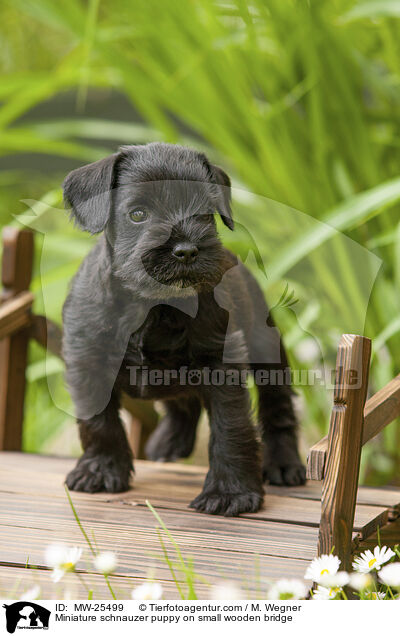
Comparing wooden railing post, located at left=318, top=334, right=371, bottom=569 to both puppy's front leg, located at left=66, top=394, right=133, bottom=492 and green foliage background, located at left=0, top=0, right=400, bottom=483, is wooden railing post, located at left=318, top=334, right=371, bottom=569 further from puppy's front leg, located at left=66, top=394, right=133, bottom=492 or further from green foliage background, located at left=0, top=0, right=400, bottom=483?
green foliage background, located at left=0, top=0, right=400, bottom=483

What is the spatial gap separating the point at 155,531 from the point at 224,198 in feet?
2.24

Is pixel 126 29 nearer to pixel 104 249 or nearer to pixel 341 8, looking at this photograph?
pixel 341 8

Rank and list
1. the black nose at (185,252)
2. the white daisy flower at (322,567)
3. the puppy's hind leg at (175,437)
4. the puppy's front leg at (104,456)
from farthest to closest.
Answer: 1. the puppy's hind leg at (175,437)
2. the puppy's front leg at (104,456)
3. the black nose at (185,252)
4. the white daisy flower at (322,567)

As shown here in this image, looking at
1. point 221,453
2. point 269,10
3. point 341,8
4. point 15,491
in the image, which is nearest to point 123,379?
point 221,453

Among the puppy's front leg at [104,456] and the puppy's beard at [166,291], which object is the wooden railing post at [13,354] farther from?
the puppy's beard at [166,291]

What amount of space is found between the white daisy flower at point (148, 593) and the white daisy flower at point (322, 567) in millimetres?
245

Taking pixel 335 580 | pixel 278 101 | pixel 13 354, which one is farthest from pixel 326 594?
pixel 278 101

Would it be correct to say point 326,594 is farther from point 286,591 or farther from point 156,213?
point 156,213

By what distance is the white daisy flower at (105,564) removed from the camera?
1173mm

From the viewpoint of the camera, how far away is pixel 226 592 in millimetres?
1090

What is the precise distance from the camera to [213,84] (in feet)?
8.61

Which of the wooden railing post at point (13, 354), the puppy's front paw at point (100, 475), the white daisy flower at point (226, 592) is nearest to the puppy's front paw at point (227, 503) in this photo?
the puppy's front paw at point (100, 475)

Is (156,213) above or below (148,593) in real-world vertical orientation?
above

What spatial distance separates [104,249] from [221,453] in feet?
1.70
